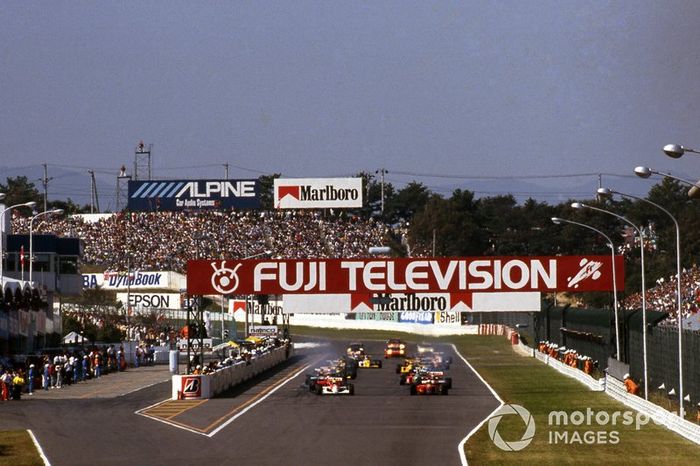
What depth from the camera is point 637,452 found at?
3055 centimetres

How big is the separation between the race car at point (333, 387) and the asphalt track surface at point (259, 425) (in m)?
0.38

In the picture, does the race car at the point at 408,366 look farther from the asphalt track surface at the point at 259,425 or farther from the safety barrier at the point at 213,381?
the safety barrier at the point at 213,381

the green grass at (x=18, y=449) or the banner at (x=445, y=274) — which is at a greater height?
the banner at (x=445, y=274)

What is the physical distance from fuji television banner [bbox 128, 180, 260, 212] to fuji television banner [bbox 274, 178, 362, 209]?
3210 mm

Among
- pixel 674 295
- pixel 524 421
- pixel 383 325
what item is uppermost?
pixel 674 295

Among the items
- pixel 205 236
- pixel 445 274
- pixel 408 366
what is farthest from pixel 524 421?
pixel 205 236

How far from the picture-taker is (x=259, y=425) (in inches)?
1485

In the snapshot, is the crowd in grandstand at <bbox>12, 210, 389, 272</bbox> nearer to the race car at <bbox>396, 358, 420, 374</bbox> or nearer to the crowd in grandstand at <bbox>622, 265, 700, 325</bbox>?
the crowd in grandstand at <bbox>622, 265, 700, 325</bbox>

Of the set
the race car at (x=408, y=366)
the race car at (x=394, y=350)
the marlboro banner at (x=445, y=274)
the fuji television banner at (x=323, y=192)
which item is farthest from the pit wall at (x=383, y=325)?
the marlboro banner at (x=445, y=274)

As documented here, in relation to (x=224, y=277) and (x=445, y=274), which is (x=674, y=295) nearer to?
(x=445, y=274)

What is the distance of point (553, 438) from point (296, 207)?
301 ft

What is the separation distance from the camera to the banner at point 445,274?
4572 centimetres

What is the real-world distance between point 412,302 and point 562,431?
11118mm

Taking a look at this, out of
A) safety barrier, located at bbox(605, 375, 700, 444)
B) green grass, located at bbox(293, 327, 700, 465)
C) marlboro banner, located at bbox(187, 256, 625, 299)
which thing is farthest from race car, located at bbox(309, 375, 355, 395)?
safety barrier, located at bbox(605, 375, 700, 444)
